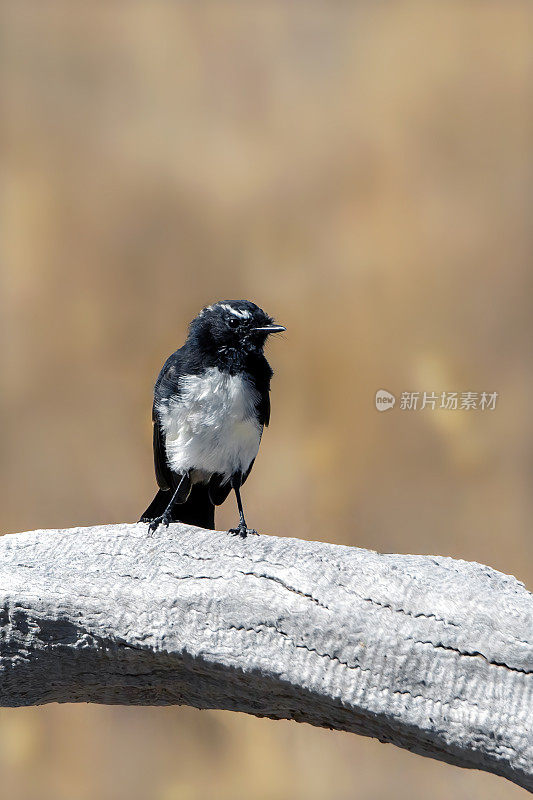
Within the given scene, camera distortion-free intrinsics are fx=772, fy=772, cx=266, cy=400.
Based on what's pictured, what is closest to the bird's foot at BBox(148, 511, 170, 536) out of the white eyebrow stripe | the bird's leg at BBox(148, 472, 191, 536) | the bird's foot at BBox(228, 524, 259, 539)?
the bird's leg at BBox(148, 472, 191, 536)

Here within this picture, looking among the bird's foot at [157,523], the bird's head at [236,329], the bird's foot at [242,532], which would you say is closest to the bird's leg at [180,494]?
the bird's foot at [157,523]

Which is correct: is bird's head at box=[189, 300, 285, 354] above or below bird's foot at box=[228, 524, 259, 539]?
above

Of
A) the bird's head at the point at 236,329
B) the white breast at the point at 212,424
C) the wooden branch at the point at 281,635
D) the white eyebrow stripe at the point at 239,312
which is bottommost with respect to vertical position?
the wooden branch at the point at 281,635

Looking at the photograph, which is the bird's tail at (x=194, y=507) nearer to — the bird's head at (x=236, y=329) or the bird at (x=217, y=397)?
the bird at (x=217, y=397)

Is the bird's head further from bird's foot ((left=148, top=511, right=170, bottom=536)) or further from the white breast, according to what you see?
bird's foot ((left=148, top=511, right=170, bottom=536))

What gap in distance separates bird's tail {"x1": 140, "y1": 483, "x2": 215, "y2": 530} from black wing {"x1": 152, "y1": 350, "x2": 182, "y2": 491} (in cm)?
4

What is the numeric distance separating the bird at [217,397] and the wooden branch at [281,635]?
0.34 metres

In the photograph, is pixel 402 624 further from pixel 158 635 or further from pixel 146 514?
pixel 146 514

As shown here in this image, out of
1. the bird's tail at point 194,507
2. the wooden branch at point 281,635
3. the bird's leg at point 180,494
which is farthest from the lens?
the bird's tail at point 194,507

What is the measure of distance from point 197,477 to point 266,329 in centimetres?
54

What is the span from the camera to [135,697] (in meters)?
1.89

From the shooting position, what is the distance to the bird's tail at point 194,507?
2436 millimetres

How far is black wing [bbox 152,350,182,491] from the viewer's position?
2285 mm

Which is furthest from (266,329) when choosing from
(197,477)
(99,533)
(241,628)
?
(241,628)
